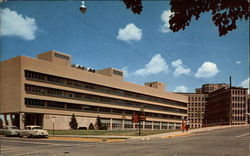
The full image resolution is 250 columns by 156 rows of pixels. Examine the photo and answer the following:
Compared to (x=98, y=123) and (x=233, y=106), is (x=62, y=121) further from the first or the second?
(x=233, y=106)

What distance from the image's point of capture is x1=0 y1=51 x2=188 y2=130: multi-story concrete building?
2157 inches

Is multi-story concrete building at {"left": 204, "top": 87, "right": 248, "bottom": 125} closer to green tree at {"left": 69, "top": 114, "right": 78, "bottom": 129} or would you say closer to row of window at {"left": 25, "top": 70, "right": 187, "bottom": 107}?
row of window at {"left": 25, "top": 70, "right": 187, "bottom": 107}

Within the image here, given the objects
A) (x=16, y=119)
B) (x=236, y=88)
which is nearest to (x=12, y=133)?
(x=16, y=119)

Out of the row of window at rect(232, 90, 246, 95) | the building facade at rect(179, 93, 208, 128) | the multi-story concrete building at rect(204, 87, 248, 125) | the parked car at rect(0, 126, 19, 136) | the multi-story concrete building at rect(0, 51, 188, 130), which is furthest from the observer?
the building facade at rect(179, 93, 208, 128)

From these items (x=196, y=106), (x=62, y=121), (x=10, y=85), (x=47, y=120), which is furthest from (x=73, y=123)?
(x=196, y=106)

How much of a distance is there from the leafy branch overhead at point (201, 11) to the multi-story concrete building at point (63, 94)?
52825 millimetres

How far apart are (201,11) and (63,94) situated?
6129 cm

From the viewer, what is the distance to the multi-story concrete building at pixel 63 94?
54781 mm

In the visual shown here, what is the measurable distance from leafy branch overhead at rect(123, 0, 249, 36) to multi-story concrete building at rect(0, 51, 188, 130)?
52.8 meters

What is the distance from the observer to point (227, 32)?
357 cm

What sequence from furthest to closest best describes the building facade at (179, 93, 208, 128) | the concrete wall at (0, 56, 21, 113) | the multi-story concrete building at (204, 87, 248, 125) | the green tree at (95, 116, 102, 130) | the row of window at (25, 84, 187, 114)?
the building facade at (179, 93, 208, 128) < the multi-story concrete building at (204, 87, 248, 125) < the green tree at (95, 116, 102, 130) < the row of window at (25, 84, 187, 114) < the concrete wall at (0, 56, 21, 113)

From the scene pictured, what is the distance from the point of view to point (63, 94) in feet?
206

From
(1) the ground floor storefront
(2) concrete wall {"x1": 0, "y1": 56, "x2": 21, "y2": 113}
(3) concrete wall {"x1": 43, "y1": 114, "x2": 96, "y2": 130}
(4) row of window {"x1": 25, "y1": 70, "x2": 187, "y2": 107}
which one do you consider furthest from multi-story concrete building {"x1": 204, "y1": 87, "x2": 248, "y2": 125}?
(2) concrete wall {"x1": 0, "y1": 56, "x2": 21, "y2": 113}

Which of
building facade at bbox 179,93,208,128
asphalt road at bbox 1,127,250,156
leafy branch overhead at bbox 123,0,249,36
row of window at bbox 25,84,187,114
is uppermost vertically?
leafy branch overhead at bbox 123,0,249,36
